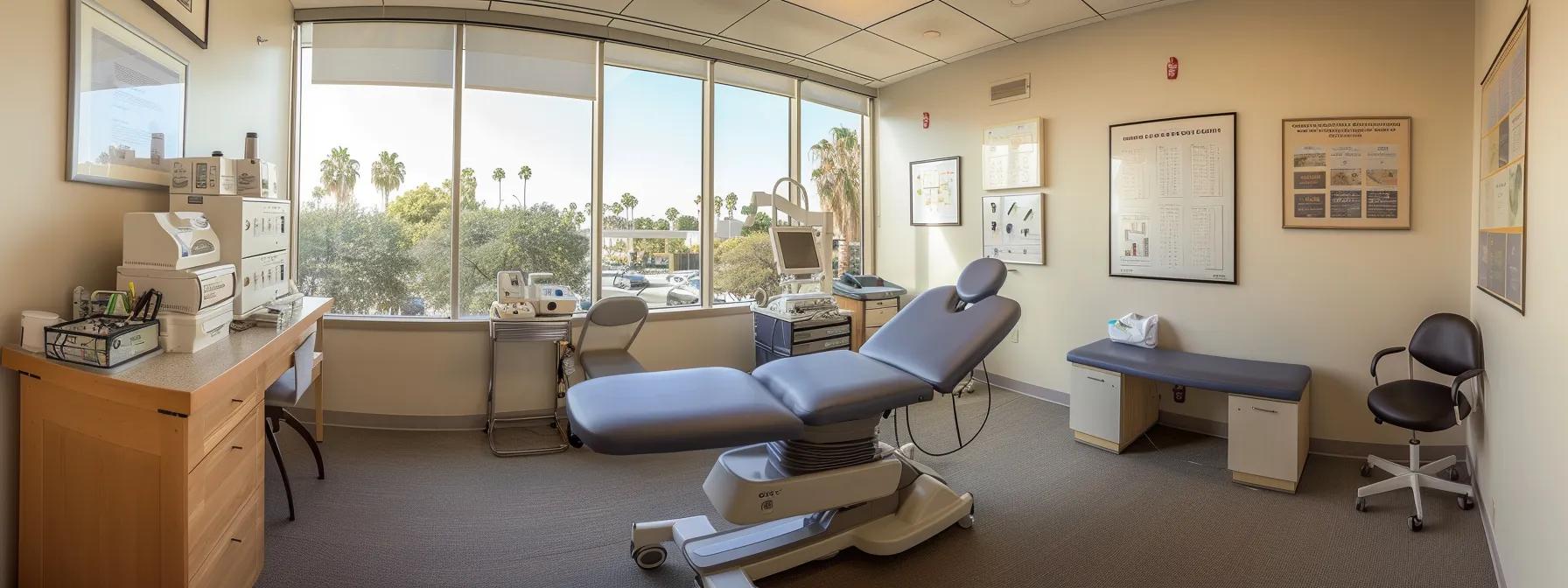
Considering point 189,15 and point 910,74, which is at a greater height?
point 910,74

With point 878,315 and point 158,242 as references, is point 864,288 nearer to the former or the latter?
point 878,315

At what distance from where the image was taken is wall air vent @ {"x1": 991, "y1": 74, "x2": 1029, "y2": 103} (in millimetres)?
4395

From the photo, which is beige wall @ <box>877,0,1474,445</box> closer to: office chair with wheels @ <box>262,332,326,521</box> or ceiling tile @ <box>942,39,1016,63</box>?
ceiling tile @ <box>942,39,1016,63</box>

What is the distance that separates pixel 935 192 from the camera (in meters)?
5.07

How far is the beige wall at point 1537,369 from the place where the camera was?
5.20ft

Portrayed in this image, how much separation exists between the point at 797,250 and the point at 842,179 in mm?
1397

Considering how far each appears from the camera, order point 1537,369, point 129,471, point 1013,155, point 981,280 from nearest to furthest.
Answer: point 129,471, point 1537,369, point 981,280, point 1013,155

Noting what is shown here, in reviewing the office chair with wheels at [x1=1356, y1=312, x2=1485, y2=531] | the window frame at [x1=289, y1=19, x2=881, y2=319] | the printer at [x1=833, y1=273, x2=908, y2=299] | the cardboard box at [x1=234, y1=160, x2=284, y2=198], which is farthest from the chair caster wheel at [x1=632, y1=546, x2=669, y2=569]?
the office chair with wheels at [x1=1356, y1=312, x2=1485, y2=531]

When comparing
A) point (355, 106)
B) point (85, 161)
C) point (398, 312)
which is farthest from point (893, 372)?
point (355, 106)

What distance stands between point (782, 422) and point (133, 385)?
1589mm

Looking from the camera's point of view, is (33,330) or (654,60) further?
(654,60)

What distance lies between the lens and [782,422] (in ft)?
5.66

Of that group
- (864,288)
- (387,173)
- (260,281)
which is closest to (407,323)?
(387,173)

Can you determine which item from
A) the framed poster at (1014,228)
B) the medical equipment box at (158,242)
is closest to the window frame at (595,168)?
the framed poster at (1014,228)
